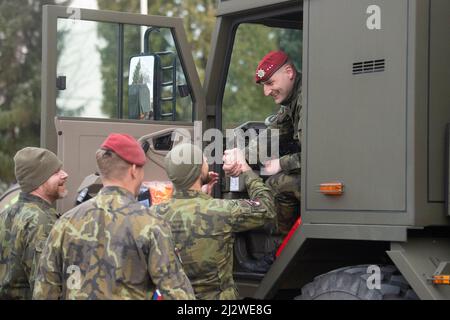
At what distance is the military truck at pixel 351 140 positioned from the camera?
16.0 ft

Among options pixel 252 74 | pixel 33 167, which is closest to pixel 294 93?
pixel 33 167

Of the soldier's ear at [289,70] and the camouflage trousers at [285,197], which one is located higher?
the soldier's ear at [289,70]

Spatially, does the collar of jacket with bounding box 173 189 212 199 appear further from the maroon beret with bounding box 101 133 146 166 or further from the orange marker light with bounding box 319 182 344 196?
the maroon beret with bounding box 101 133 146 166

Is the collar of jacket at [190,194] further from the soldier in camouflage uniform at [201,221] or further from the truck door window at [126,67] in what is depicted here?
the truck door window at [126,67]

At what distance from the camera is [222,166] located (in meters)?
6.43

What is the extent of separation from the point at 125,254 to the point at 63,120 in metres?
2.05

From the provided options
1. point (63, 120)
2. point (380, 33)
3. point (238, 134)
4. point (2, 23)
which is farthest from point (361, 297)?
point (2, 23)

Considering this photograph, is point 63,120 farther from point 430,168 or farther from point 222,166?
point 430,168

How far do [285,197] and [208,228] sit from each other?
70cm

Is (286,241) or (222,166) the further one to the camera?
(222,166)

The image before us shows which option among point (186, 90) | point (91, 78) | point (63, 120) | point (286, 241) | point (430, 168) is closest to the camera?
point (430, 168)

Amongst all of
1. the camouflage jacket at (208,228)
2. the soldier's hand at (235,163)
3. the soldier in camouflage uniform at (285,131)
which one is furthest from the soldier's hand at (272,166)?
the camouflage jacket at (208,228)

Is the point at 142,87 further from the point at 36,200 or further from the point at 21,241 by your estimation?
the point at 21,241

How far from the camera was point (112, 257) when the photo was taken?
4.27 m
